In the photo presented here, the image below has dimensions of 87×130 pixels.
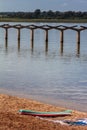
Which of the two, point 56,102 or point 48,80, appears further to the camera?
point 48,80

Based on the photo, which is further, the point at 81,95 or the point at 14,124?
the point at 81,95

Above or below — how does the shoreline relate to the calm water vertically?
above

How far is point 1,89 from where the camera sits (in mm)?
19781

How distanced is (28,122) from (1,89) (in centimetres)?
919

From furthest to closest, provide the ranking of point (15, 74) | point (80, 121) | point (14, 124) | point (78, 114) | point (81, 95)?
point (15, 74) < point (81, 95) < point (78, 114) < point (80, 121) < point (14, 124)

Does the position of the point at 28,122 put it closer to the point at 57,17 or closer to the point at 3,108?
the point at 3,108

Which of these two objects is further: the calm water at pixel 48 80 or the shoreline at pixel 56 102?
the calm water at pixel 48 80

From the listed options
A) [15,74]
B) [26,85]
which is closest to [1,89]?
[26,85]

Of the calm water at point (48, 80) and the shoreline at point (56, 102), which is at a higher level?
the shoreline at point (56, 102)

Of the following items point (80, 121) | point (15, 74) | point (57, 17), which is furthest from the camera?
point (57, 17)

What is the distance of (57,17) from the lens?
480 ft

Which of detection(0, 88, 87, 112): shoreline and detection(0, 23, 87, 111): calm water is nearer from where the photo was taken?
detection(0, 88, 87, 112): shoreline

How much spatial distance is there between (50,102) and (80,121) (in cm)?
452

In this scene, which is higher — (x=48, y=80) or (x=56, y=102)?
(x=56, y=102)
